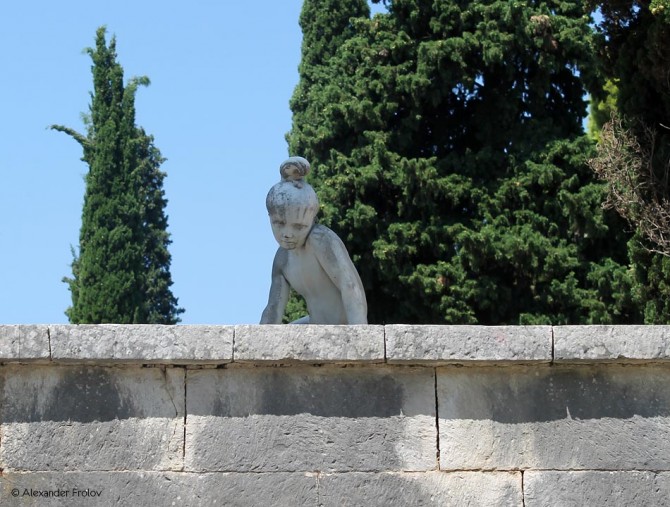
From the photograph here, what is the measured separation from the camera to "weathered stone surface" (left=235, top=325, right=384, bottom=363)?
5.77m

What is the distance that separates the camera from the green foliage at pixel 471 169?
17141 mm

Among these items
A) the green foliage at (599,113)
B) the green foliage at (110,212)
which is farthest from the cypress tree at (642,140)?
the green foliage at (110,212)

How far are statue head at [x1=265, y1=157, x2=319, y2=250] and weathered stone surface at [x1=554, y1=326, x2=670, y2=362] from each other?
1581 mm

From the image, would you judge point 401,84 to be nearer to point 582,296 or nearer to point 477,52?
point 477,52

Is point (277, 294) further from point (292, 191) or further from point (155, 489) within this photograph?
point (155, 489)

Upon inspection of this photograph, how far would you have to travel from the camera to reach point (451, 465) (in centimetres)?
583

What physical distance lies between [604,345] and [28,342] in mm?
2606

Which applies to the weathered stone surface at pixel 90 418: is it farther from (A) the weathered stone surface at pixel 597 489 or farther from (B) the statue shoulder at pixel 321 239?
(A) the weathered stone surface at pixel 597 489

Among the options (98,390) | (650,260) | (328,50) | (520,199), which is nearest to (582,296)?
(520,199)

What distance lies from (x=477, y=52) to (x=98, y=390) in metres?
13.2

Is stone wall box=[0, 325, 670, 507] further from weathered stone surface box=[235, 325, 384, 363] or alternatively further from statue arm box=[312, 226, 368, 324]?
statue arm box=[312, 226, 368, 324]

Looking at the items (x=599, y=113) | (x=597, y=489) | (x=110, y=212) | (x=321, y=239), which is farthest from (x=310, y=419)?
(x=110, y=212)

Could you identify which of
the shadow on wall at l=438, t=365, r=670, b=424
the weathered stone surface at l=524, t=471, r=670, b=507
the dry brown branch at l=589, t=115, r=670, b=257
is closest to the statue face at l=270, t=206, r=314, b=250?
the shadow on wall at l=438, t=365, r=670, b=424

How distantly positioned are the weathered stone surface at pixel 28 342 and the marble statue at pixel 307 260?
1499 mm
